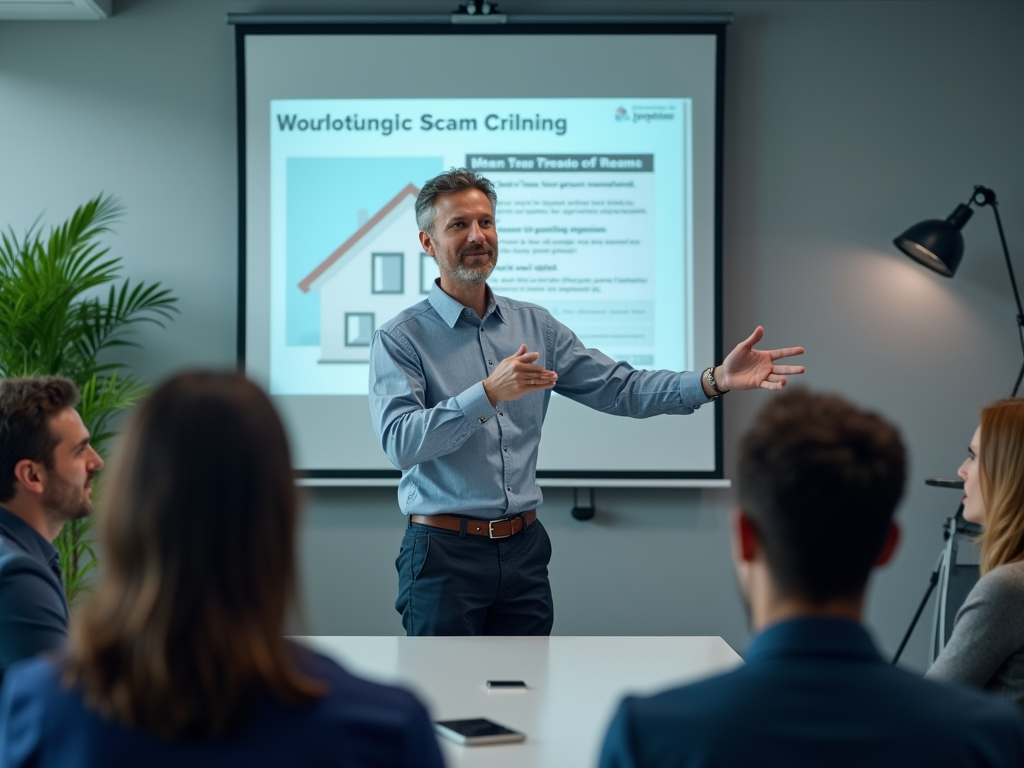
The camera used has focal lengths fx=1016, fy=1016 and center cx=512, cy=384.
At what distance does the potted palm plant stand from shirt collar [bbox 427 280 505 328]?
1.53 metres

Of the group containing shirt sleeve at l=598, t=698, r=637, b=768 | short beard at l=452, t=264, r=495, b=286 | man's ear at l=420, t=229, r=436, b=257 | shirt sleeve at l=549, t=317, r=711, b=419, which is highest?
man's ear at l=420, t=229, r=436, b=257

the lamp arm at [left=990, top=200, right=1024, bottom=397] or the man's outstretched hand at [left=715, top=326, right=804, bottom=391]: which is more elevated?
the lamp arm at [left=990, top=200, right=1024, bottom=397]

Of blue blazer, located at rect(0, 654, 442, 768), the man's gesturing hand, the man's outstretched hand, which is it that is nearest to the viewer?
blue blazer, located at rect(0, 654, 442, 768)

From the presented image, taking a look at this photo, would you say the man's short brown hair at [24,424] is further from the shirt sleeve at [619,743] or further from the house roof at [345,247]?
the house roof at [345,247]

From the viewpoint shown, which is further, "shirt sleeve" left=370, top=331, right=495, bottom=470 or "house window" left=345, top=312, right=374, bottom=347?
"house window" left=345, top=312, right=374, bottom=347

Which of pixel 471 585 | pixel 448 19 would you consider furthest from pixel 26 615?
pixel 448 19

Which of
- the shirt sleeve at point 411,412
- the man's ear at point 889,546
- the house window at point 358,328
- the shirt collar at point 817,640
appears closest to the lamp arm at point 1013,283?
the shirt sleeve at point 411,412

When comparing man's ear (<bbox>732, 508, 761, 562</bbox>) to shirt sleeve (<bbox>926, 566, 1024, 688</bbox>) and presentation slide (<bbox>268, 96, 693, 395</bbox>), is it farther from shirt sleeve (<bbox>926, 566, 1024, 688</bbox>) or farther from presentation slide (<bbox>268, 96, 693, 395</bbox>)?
presentation slide (<bbox>268, 96, 693, 395</bbox>)

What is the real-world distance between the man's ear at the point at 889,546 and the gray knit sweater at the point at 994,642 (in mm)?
919

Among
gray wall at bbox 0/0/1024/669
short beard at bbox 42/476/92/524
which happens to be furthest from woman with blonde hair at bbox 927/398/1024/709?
gray wall at bbox 0/0/1024/669

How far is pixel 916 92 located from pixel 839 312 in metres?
1.00

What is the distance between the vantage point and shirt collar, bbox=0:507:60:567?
6.42ft

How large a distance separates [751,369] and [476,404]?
0.79 m

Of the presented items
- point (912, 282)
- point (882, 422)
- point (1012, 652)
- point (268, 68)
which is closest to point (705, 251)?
point (912, 282)
